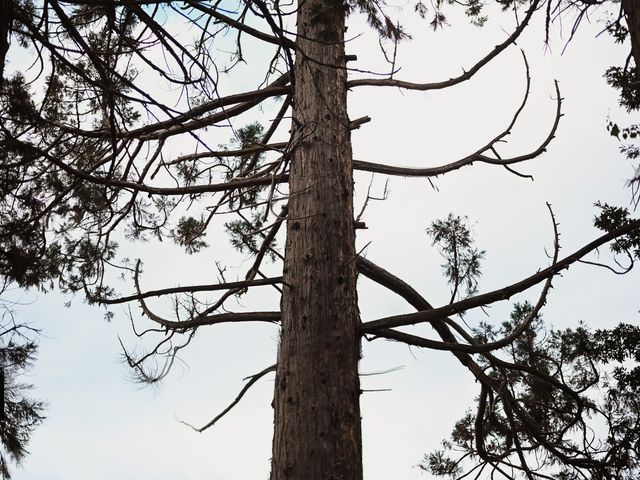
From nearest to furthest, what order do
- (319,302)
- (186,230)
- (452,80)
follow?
1. (319,302)
2. (452,80)
3. (186,230)

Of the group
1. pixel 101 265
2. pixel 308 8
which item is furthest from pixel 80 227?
pixel 308 8

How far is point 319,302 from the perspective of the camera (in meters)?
3.33

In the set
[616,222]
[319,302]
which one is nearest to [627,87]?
[616,222]

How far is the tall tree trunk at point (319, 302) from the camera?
9.84ft

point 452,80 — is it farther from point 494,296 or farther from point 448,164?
point 494,296

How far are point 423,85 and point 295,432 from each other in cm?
261

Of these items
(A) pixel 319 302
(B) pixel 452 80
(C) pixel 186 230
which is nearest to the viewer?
(A) pixel 319 302

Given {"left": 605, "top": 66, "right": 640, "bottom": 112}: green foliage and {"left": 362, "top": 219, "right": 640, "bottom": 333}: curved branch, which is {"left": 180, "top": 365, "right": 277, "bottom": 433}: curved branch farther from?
{"left": 605, "top": 66, "right": 640, "bottom": 112}: green foliage

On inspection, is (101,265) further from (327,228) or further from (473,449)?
(473,449)

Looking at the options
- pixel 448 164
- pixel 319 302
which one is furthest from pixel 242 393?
pixel 448 164

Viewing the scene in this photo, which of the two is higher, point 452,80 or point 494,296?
point 452,80

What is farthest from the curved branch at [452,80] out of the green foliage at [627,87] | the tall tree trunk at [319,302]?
the green foliage at [627,87]

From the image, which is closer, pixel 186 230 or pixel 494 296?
pixel 494 296

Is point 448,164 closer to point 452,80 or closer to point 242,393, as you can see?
point 452,80
